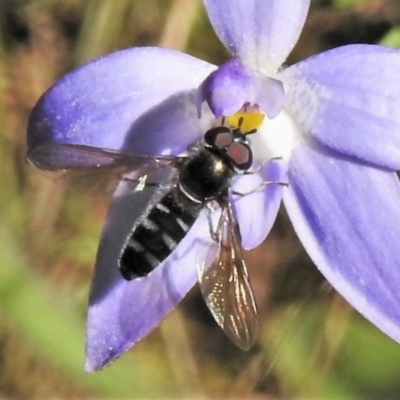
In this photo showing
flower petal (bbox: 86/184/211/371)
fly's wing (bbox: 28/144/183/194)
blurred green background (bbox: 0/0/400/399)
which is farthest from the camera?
blurred green background (bbox: 0/0/400/399)

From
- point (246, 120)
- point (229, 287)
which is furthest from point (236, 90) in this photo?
point (229, 287)

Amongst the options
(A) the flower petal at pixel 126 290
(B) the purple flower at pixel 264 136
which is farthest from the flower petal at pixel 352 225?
(A) the flower petal at pixel 126 290

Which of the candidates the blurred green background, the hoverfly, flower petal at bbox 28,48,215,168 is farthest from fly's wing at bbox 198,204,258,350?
the blurred green background

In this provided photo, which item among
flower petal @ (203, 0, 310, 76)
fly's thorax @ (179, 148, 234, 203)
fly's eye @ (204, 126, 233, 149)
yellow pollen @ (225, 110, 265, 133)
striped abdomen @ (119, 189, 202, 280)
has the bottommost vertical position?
striped abdomen @ (119, 189, 202, 280)

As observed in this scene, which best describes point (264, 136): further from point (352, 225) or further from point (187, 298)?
point (187, 298)

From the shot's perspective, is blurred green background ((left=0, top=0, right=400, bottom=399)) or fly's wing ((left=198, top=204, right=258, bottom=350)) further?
blurred green background ((left=0, top=0, right=400, bottom=399))

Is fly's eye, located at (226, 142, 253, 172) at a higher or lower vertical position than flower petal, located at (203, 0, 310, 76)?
lower

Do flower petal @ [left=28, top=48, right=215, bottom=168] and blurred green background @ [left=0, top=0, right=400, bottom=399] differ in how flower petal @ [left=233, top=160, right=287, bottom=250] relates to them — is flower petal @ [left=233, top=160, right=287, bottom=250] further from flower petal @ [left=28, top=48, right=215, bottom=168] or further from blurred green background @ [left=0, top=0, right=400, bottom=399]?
blurred green background @ [left=0, top=0, right=400, bottom=399]

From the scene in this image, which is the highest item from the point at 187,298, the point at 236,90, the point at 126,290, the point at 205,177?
the point at 236,90

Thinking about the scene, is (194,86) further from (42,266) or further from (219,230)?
(42,266)

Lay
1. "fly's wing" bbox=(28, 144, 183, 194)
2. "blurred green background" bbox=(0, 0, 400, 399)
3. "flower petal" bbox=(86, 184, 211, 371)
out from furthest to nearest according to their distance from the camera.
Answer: "blurred green background" bbox=(0, 0, 400, 399) → "flower petal" bbox=(86, 184, 211, 371) → "fly's wing" bbox=(28, 144, 183, 194)
